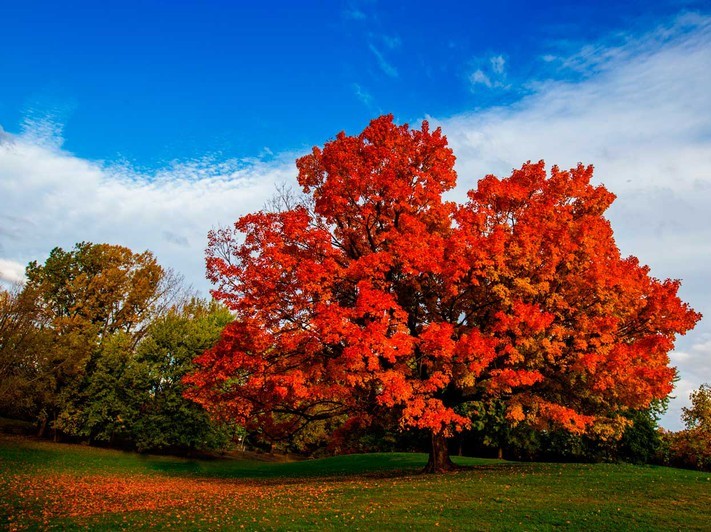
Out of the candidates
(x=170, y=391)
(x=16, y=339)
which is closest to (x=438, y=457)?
(x=16, y=339)

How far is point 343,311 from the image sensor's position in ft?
64.3

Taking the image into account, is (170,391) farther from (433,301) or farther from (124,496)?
(433,301)

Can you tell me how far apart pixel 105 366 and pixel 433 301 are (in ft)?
116

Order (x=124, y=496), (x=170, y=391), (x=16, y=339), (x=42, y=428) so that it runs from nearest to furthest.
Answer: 1. (x=124, y=496)
2. (x=16, y=339)
3. (x=170, y=391)
4. (x=42, y=428)

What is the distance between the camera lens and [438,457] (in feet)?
79.8

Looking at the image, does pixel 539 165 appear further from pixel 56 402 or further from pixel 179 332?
pixel 56 402

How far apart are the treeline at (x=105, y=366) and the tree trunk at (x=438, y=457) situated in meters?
26.0

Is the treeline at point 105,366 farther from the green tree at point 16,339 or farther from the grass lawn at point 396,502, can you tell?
the grass lawn at point 396,502

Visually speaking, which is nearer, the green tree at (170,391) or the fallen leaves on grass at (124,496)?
the fallen leaves on grass at (124,496)

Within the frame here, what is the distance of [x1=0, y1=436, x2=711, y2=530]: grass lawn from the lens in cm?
1427

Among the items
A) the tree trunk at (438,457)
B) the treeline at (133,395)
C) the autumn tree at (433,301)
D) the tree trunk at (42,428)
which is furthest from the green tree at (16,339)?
the tree trunk at (438,457)

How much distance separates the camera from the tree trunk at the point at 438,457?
2412 centimetres

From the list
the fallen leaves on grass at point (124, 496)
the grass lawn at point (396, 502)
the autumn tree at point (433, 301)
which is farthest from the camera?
the autumn tree at point (433, 301)

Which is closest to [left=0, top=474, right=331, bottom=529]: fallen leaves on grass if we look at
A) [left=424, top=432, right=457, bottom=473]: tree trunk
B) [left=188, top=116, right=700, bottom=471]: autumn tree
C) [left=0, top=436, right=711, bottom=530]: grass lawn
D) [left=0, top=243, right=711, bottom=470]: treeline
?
→ [left=0, top=436, right=711, bottom=530]: grass lawn
